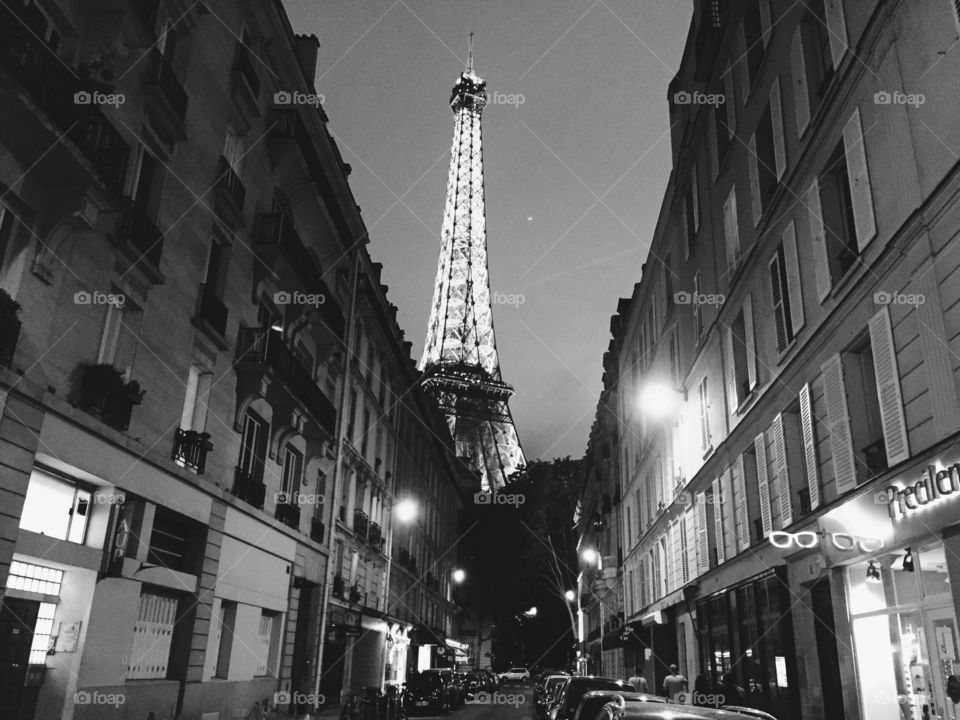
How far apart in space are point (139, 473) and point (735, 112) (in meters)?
16.7

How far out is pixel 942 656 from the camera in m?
10.1

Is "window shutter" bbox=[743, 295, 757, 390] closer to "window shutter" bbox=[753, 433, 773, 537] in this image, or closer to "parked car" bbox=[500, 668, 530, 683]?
"window shutter" bbox=[753, 433, 773, 537]

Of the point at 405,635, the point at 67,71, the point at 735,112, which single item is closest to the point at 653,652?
the point at 405,635

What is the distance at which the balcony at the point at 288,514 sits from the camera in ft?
75.4

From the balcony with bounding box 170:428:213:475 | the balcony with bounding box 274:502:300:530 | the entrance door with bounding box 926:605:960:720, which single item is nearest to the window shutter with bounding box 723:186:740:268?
the entrance door with bounding box 926:605:960:720

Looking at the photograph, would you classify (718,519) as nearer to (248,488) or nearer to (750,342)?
(750,342)

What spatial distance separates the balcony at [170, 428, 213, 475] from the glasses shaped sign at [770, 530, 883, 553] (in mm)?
11997

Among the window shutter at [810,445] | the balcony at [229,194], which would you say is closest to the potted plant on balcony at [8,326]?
the balcony at [229,194]

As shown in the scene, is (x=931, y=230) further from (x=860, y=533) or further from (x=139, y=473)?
(x=139, y=473)

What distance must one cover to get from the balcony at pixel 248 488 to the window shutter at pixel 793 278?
13.6 meters

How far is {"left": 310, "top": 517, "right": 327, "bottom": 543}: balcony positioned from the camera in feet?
85.7

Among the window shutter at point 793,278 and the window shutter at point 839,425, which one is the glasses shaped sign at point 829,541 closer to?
the window shutter at point 839,425

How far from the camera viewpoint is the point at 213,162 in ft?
61.9

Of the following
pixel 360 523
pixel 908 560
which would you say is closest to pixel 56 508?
pixel 908 560
